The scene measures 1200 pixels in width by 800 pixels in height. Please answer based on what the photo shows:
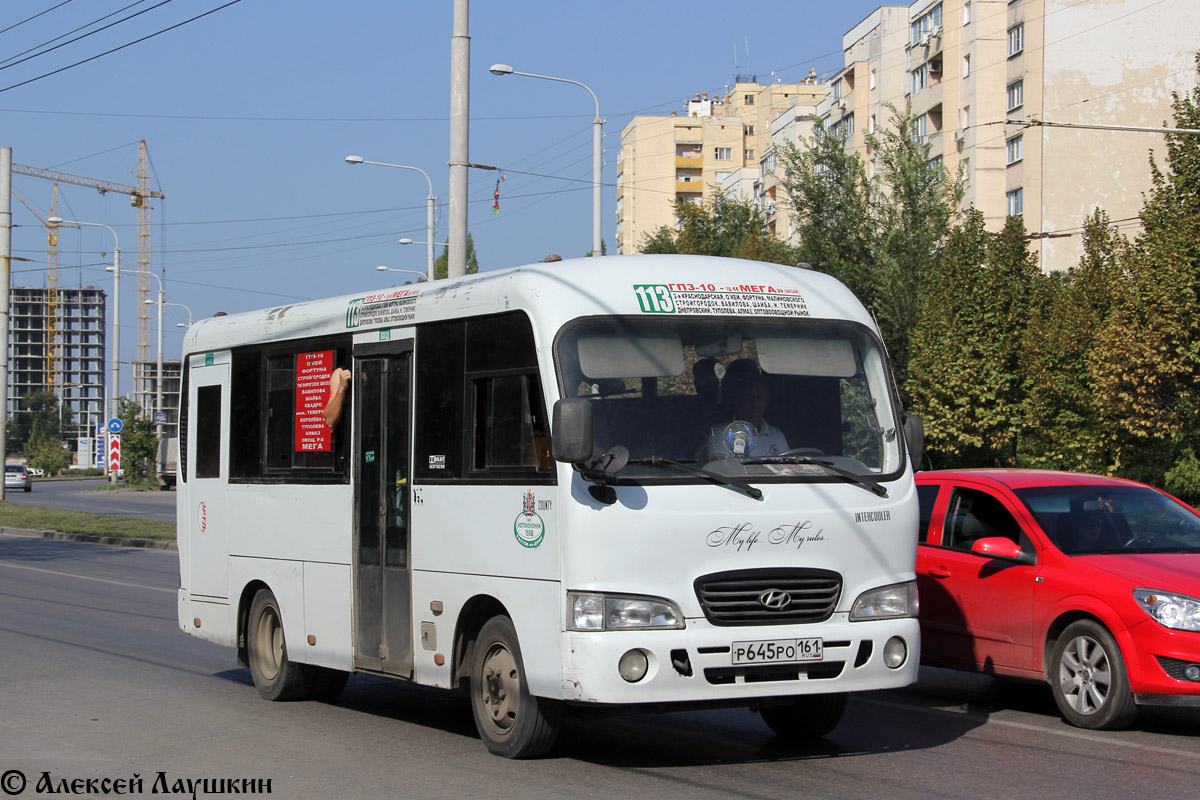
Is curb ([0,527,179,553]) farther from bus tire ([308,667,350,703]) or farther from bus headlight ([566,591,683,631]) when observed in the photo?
bus headlight ([566,591,683,631])

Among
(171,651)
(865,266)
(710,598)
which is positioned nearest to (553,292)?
(710,598)

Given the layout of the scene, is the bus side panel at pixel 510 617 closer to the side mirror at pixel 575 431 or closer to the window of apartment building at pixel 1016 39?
the side mirror at pixel 575 431

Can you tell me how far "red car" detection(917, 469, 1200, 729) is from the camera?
860cm

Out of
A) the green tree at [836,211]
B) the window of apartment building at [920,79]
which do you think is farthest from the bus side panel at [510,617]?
the window of apartment building at [920,79]

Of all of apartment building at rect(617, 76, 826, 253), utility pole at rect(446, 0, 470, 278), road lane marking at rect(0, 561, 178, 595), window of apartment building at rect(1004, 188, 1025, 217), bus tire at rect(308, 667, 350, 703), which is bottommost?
road lane marking at rect(0, 561, 178, 595)

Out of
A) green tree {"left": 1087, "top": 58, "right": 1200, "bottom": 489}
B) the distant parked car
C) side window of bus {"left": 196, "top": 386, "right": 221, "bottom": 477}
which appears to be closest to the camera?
side window of bus {"left": 196, "top": 386, "right": 221, "bottom": 477}

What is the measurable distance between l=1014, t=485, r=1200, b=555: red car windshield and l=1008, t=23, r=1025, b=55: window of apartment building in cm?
4784

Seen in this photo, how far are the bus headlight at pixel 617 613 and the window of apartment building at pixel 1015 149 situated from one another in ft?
164

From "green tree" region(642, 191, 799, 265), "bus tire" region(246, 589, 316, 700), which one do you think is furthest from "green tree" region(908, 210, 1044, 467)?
"bus tire" region(246, 589, 316, 700)

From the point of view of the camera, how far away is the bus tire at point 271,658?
10.5 meters

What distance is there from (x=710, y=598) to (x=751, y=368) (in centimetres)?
134

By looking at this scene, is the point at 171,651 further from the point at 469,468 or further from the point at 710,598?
the point at 710,598

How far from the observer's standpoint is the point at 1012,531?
9.88 meters

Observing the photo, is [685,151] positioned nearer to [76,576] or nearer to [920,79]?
[920,79]
